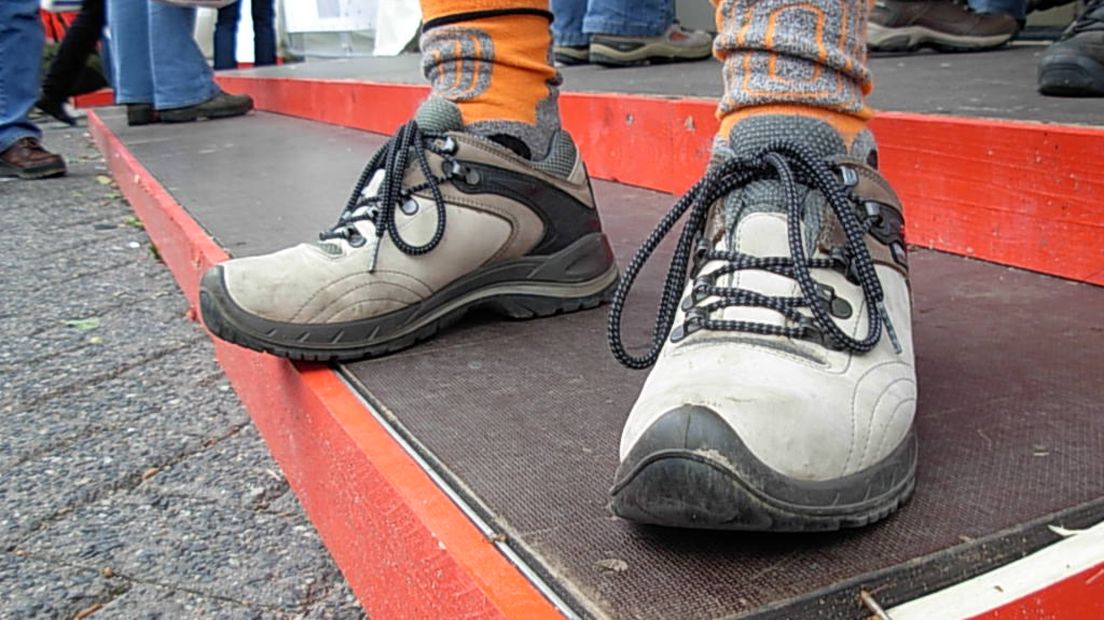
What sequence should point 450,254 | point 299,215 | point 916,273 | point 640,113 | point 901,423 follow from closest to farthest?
point 901,423
point 450,254
point 916,273
point 299,215
point 640,113

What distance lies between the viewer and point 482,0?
1155 mm

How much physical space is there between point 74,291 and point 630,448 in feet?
6.38

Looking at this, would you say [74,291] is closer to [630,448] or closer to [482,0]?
[482,0]

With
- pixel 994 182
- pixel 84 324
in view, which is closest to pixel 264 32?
pixel 84 324

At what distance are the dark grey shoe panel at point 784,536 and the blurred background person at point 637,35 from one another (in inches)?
75.8

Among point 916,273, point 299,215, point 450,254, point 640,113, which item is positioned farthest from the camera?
point 640,113

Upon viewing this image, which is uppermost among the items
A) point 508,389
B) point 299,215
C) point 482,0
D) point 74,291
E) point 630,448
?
point 482,0

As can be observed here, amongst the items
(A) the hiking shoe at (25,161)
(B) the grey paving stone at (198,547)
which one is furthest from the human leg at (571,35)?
(B) the grey paving stone at (198,547)

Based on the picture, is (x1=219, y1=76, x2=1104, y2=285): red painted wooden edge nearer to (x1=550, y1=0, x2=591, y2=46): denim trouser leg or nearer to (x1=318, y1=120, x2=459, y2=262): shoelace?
(x1=318, y1=120, x2=459, y2=262): shoelace

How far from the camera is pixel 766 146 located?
2.61 feet

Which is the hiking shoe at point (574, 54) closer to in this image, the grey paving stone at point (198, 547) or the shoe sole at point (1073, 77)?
the shoe sole at point (1073, 77)

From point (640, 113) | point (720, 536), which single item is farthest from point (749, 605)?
point (640, 113)

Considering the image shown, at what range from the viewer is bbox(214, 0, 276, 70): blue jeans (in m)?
6.12

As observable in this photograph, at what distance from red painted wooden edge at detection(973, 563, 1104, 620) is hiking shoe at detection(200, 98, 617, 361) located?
66cm
